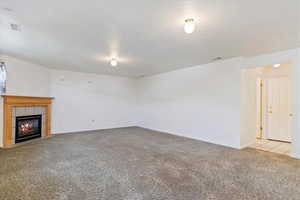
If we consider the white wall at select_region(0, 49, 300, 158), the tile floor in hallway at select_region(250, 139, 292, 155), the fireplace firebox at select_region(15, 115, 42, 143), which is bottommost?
the tile floor in hallway at select_region(250, 139, 292, 155)

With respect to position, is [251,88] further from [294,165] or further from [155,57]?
[155,57]

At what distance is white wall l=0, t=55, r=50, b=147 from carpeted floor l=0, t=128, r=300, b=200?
1774mm

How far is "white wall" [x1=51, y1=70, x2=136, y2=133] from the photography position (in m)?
6.16

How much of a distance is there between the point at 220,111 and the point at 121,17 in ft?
12.4

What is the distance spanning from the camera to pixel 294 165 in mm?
3174

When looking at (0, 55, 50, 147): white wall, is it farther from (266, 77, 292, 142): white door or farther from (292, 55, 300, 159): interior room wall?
(266, 77, 292, 142): white door

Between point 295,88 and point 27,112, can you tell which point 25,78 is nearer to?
point 27,112

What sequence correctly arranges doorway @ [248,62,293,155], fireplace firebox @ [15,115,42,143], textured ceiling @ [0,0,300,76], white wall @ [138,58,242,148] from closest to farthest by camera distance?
textured ceiling @ [0,0,300,76]
white wall @ [138,58,242,148]
fireplace firebox @ [15,115,42,143]
doorway @ [248,62,293,155]

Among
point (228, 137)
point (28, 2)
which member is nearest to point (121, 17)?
point (28, 2)

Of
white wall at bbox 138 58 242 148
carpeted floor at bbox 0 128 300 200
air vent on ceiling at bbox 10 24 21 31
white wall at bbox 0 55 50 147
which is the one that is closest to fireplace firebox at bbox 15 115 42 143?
white wall at bbox 0 55 50 147

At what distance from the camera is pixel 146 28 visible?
2.69 meters

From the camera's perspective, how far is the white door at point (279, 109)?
5.08 m

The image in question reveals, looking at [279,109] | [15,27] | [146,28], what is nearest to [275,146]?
[279,109]

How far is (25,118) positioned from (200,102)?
555cm
